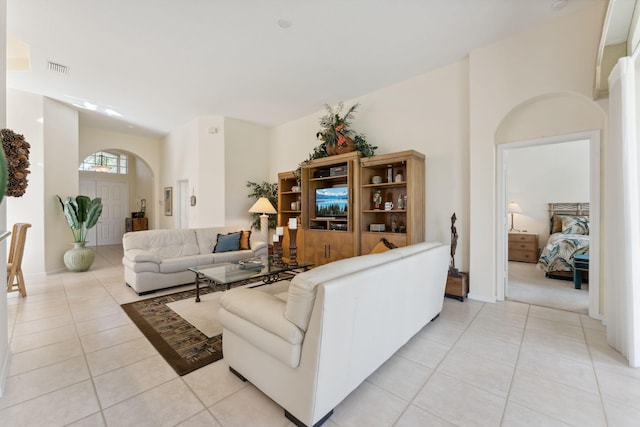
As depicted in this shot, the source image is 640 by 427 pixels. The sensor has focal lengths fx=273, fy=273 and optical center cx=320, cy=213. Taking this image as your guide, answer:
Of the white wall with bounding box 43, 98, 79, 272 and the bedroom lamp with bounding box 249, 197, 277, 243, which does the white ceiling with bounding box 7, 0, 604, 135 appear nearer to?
the white wall with bounding box 43, 98, 79, 272

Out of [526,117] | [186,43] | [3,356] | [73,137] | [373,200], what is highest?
[186,43]

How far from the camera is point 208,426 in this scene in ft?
5.04

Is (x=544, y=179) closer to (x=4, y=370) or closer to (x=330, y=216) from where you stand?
(x=330, y=216)

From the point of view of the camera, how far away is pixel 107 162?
9.01 m

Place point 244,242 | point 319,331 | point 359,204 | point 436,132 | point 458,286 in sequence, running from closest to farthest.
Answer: point 319,331 < point 458,286 < point 436,132 < point 359,204 < point 244,242

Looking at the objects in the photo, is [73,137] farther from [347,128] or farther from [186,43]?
[347,128]

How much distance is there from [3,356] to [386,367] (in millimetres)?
2794

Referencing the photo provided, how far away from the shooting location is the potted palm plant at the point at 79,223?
5207mm

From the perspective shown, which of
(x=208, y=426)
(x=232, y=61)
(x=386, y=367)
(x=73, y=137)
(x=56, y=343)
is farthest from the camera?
(x=73, y=137)

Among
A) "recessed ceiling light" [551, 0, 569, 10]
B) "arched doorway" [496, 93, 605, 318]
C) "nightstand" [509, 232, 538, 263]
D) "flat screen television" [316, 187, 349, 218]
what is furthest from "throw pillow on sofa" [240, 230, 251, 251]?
"nightstand" [509, 232, 538, 263]

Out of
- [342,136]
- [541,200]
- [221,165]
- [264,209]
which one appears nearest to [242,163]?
[221,165]

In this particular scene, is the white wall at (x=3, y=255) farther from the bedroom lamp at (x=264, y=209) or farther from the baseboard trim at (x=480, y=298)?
the baseboard trim at (x=480, y=298)

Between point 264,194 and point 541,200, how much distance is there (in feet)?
20.5

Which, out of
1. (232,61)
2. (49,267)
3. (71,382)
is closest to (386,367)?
(71,382)
